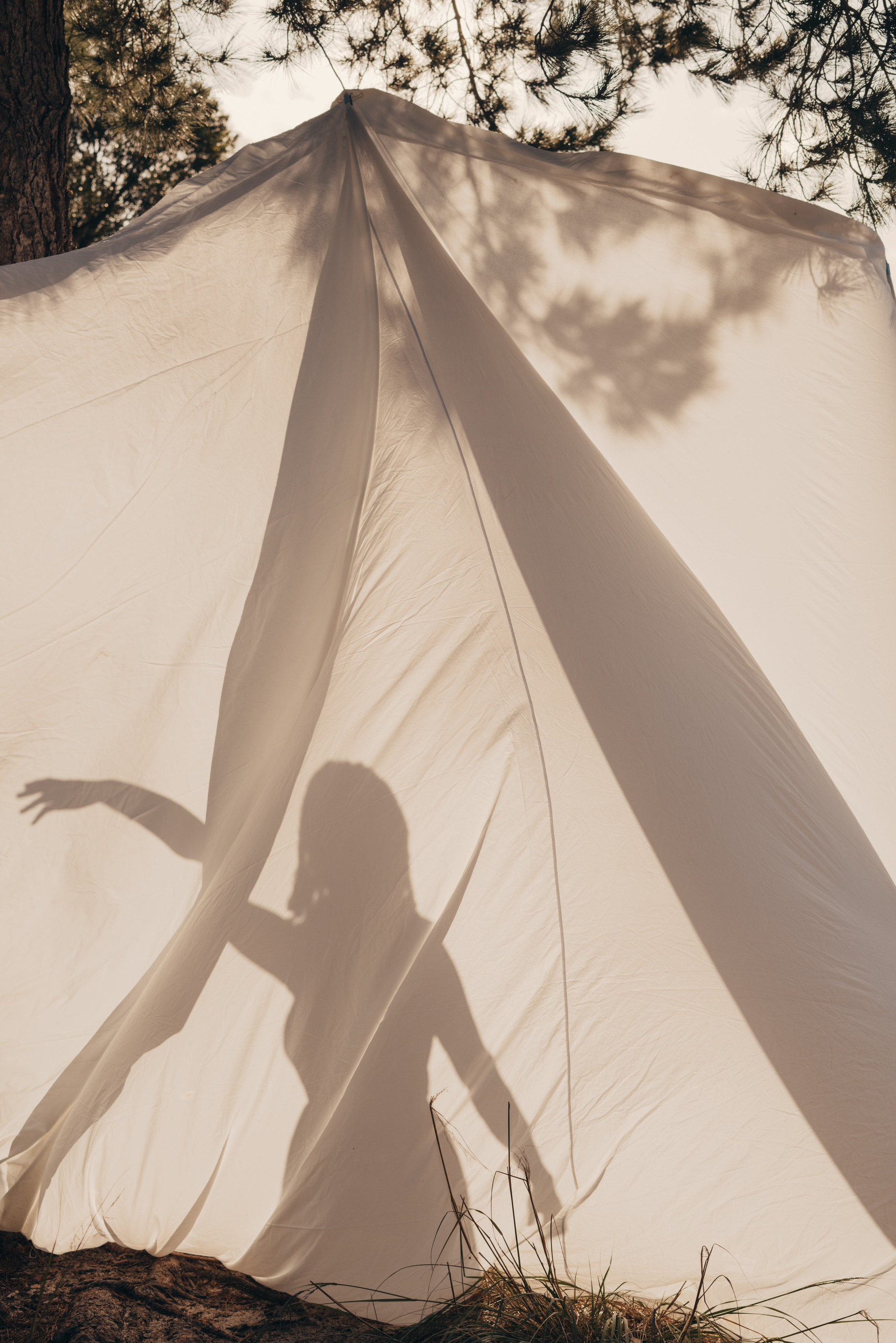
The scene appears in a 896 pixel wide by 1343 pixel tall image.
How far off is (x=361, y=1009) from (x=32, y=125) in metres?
3.29

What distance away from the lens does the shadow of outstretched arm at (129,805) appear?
2.11 m

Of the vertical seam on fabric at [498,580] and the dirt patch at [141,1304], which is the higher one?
the vertical seam on fabric at [498,580]

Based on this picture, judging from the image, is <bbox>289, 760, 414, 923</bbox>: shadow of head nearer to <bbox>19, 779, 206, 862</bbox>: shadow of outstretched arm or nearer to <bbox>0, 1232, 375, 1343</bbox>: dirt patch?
<bbox>19, 779, 206, 862</bbox>: shadow of outstretched arm

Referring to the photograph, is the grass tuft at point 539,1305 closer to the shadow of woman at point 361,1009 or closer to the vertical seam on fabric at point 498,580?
the shadow of woman at point 361,1009

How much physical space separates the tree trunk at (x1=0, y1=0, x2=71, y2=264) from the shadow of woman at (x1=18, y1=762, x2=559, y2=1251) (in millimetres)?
2171

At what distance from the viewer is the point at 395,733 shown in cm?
213

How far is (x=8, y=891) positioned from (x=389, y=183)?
6.80 ft

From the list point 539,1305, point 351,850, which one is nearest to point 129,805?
point 351,850

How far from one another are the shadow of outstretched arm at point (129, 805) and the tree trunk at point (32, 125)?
2061 millimetres

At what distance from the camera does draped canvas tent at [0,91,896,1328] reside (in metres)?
1.98

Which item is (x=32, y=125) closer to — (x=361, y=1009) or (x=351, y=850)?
(x=351, y=850)

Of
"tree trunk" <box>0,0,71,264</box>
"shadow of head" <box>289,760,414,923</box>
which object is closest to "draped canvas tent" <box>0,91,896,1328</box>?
"shadow of head" <box>289,760,414,923</box>

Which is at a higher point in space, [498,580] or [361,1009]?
[498,580]

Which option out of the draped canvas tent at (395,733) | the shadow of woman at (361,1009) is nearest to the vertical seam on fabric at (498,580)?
the draped canvas tent at (395,733)
